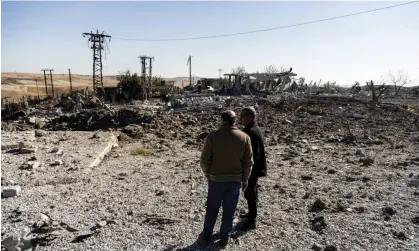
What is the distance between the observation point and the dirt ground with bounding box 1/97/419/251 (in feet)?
16.3

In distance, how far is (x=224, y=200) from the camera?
4.62m

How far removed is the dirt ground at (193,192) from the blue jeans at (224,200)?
265mm

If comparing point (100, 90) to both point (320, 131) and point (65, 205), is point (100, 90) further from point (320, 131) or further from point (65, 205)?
point (65, 205)

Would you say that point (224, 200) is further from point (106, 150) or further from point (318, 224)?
point (106, 150)

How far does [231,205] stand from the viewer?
4602 millimetres

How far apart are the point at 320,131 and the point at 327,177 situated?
710cm

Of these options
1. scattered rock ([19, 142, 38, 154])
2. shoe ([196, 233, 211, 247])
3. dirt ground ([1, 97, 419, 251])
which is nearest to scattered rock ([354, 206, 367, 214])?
dirt ground ([1, 97, 419, 251])

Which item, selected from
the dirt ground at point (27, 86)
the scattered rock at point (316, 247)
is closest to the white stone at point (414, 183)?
the scattered rock at point (316, 247)

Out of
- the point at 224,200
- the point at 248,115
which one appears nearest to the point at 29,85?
the point at 248,115

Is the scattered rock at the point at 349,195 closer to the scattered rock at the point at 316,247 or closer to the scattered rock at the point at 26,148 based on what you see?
the scattered rock at the point at 316,247

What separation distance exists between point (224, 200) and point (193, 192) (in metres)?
2.45

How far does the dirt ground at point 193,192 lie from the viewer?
496cm

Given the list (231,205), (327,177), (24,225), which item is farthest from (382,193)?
(24,225)

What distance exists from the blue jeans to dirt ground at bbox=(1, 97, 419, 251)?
0.87 ft
